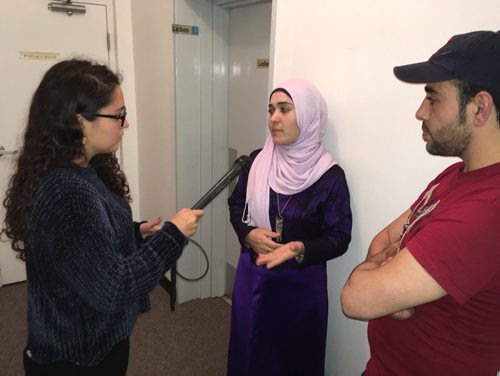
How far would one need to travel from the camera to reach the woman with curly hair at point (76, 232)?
0.88m

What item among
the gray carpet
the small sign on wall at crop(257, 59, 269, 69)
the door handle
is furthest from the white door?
the small sign on wall at crop(257, 59, 269, 69)

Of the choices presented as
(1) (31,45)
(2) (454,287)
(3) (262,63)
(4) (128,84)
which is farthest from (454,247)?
(1) (31,45)

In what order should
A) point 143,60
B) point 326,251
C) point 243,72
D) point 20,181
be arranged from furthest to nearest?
point 143,60 → point 243,72 → point 326,251 → point 20,181

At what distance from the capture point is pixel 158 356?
2.21 meters

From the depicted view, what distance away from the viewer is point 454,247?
717 mm

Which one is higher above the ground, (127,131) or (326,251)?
(127,131)

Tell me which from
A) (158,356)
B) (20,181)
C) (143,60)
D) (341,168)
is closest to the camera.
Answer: (20,181)

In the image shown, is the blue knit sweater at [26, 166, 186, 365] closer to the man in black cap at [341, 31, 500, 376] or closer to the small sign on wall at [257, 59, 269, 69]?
the man in black cap at [341, 31, 500, 376]

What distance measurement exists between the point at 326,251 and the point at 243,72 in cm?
145

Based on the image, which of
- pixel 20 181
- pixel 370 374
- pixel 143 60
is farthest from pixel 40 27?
pixel 370 374

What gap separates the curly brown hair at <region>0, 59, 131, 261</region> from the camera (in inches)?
37.3

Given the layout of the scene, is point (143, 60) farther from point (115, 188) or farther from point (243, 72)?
point (115, 188)

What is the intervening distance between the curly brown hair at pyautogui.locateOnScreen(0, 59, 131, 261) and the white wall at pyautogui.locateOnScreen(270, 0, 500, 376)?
885mm

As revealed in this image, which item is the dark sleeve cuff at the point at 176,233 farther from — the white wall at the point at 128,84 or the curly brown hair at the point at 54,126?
the white wall at the point at 128,84
